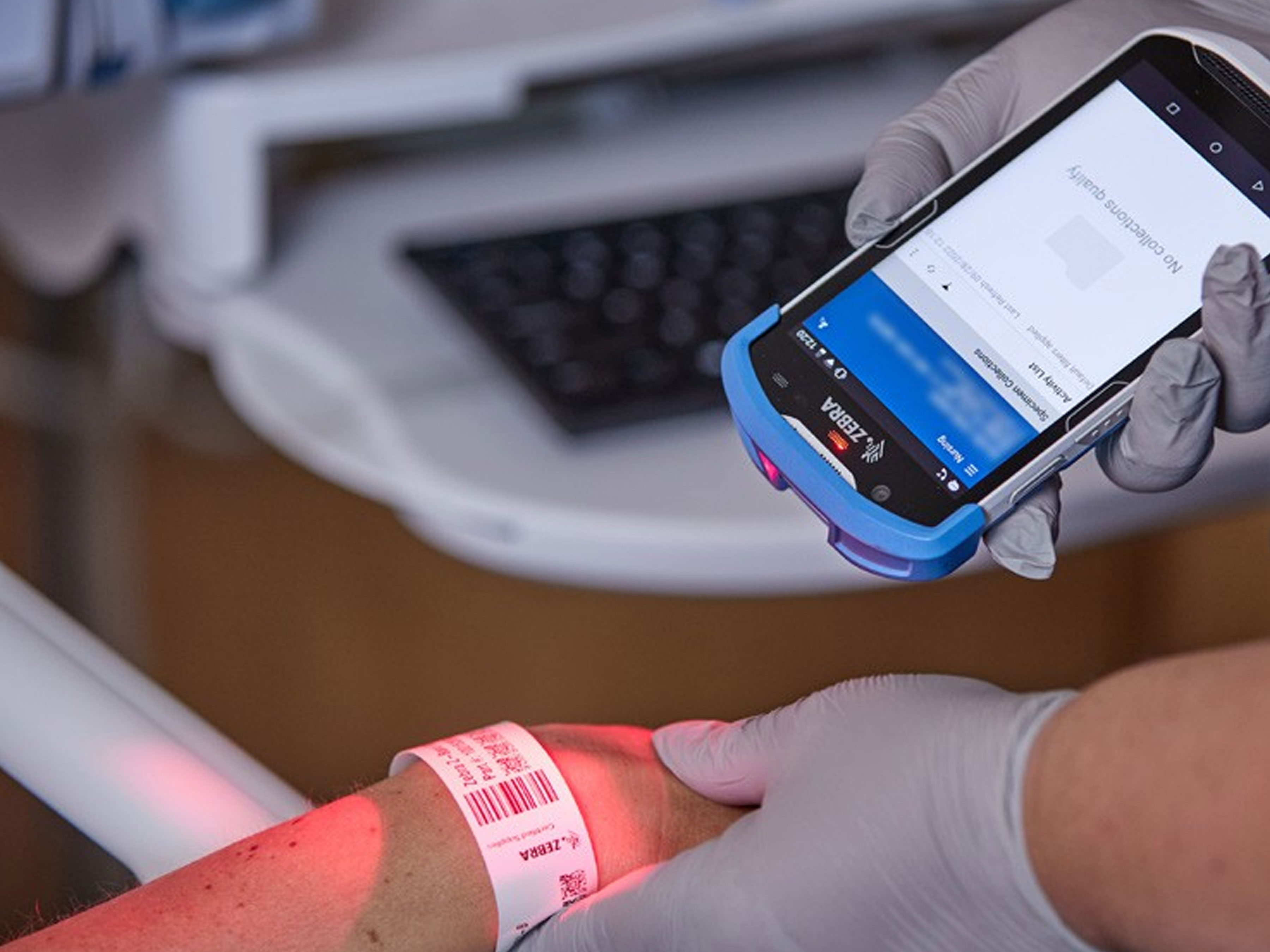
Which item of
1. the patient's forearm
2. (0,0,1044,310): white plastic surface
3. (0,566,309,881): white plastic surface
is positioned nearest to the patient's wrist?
the patient's forearm

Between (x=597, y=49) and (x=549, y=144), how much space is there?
129 millimetres

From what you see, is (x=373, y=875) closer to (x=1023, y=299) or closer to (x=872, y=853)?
(x=872, y=853)

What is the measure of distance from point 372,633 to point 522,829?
87 centimetres

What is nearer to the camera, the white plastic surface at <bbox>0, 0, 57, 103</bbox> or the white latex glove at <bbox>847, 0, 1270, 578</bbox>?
the white latex glove at <bbox>847, 0, 1270, 578</bbox>

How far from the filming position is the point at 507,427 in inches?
40.8

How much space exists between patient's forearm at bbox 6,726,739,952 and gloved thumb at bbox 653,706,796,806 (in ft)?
0.04

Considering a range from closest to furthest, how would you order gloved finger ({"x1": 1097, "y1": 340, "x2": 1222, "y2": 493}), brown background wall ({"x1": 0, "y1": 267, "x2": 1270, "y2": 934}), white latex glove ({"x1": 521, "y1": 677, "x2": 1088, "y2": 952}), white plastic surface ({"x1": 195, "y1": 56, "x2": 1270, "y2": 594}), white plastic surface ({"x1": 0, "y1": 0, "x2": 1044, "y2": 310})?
white latex glove ({"x1": 521, "y1": 677, "x2": 1088, "y2": 952}), gloved finger ({"x1": 1097, "y1": 340, "x2": 1222, "y2": 493}), white plastic surface ({"x1": 195, "y1": 56, "x2": 1270, "y2": 594}), white plastic surface ({"x1": 0, "y1": 0, "x2": 1044, "y2": 310}), brown background wall ({"x1": 0, "y1": 267, "x2": 1270, "y2": 934})

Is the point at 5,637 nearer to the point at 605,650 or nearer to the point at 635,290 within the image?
the point at 635,290

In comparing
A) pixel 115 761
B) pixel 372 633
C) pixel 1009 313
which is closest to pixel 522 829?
pixel 115 761

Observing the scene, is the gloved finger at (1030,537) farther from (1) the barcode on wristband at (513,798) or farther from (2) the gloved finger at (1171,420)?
(1) the barcode on wristband at (513,798)

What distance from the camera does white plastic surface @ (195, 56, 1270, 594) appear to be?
97cm

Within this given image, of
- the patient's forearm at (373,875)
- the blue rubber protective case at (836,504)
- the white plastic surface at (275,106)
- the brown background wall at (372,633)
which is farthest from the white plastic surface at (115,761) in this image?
the brown background wall at (372,633)

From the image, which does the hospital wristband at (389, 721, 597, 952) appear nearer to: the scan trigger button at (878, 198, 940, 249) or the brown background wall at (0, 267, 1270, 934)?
the scan trigger button at (878, 198, 940, 249)

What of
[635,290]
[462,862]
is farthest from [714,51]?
[462,862]
